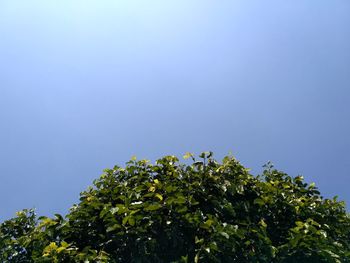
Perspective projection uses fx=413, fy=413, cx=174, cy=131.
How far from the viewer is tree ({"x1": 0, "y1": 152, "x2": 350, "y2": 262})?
10734 mm

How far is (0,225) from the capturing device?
48.9ft

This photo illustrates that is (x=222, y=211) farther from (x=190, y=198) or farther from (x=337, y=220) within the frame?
(x=337, y=220)

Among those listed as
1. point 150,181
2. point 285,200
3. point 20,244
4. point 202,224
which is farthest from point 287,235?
point 20,244

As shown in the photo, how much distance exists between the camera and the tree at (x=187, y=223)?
10.7 m

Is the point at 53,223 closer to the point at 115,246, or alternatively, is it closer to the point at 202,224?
the point at 115,246

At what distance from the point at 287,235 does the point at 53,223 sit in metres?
7.02

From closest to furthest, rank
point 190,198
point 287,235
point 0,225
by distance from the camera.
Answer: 1. point 190,198
2. point 287,235
3. point 0,225

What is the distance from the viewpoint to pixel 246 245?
37.0 feet

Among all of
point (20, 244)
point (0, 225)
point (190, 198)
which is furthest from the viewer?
point (0, 225)

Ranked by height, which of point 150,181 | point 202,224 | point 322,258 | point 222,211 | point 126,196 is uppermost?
point 150,181

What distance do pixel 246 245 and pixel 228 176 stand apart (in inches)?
101

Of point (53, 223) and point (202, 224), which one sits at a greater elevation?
point (53, 223)

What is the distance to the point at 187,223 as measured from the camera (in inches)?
435

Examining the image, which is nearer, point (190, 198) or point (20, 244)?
point (190, 198)
